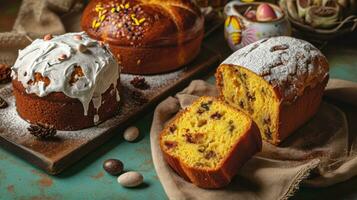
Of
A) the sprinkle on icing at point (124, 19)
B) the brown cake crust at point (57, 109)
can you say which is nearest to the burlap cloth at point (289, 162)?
the brown cake crust at point (57, 109)

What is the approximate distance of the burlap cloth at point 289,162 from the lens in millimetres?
2025

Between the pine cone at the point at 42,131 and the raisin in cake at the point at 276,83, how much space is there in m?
0.76

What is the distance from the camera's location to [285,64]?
2305 millimetres

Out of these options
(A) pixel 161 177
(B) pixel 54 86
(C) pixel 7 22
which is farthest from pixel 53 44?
(C) pixel 7 22

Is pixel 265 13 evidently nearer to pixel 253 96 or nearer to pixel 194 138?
pixel 253 96

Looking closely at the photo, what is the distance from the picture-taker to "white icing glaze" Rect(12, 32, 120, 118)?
7.27ft

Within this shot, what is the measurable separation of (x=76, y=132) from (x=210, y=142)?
605 mm

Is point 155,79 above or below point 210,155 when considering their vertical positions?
below

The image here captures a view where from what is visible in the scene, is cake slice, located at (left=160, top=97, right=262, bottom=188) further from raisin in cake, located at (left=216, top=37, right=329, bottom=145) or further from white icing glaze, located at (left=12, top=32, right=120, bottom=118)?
white icing glaze, located at (left=12, top=32, right=120, bottom=118)

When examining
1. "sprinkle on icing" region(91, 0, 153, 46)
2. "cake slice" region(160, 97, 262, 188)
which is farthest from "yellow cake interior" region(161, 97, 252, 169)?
"sprinkle on icing" region(91, 0, 153, 46)

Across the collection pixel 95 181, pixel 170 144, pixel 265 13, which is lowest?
pixel 95 181

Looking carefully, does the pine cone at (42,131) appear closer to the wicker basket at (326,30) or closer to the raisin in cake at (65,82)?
the raisin in cake at (65,82)

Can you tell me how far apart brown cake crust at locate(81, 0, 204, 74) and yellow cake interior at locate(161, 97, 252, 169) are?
21.3 inches

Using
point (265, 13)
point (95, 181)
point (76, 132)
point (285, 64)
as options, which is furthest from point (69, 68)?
point (265, 13)
